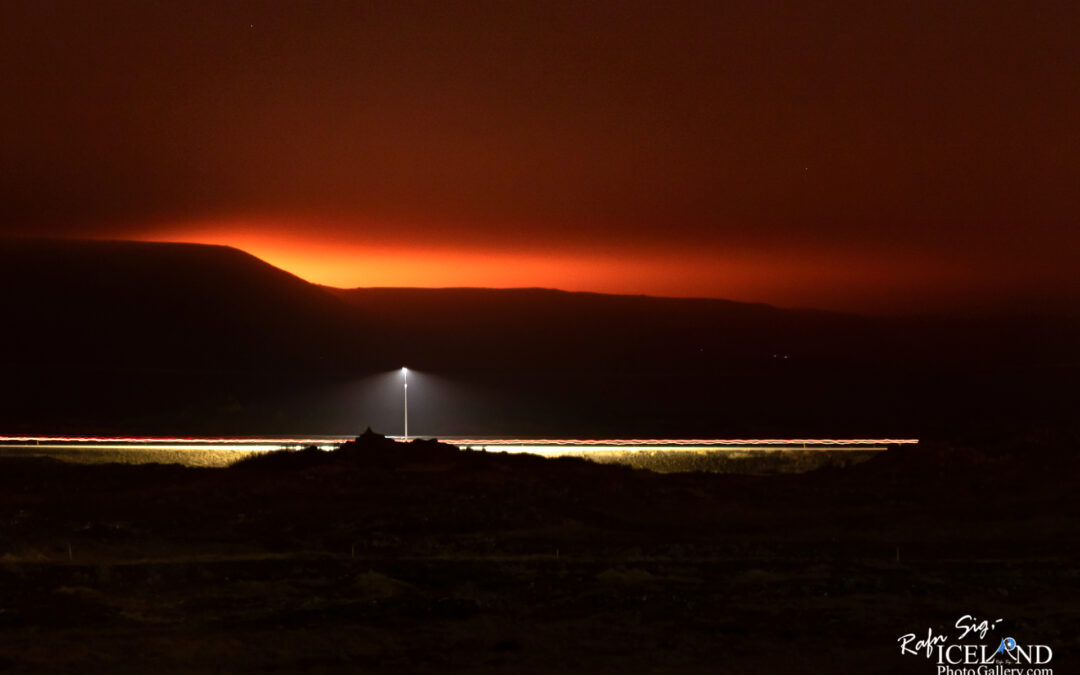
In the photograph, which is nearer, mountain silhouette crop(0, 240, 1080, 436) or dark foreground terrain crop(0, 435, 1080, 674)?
dark foreground terrain crop(0, 435, 1080, 674)

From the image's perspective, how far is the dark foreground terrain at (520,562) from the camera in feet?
52.5

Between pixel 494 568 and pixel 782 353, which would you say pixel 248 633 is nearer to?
pixel 494 568

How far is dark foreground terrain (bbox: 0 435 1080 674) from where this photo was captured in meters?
16.0

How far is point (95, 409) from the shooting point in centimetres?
7450

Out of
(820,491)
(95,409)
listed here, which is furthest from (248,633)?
(95,409)

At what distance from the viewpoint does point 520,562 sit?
2225cm

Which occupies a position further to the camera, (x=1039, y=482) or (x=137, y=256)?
(x=137, y=256)

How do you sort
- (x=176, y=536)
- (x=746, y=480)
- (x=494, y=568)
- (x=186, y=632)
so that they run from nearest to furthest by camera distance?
(x=186, y=632)
(x=494, y=568)
(x=176, y=536)
(x=746, y=480)

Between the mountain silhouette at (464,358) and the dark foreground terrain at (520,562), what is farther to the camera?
the mountain silhouette at (464,358)

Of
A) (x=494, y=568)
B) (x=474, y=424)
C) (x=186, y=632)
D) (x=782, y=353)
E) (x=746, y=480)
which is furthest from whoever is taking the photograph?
(x=782, y=353)

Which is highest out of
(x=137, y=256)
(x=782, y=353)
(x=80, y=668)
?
(x=137, y=256)

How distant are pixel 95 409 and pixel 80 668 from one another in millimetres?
61886

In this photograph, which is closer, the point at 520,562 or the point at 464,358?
the point at 520,562

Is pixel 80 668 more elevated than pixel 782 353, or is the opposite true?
pixel 782 353
